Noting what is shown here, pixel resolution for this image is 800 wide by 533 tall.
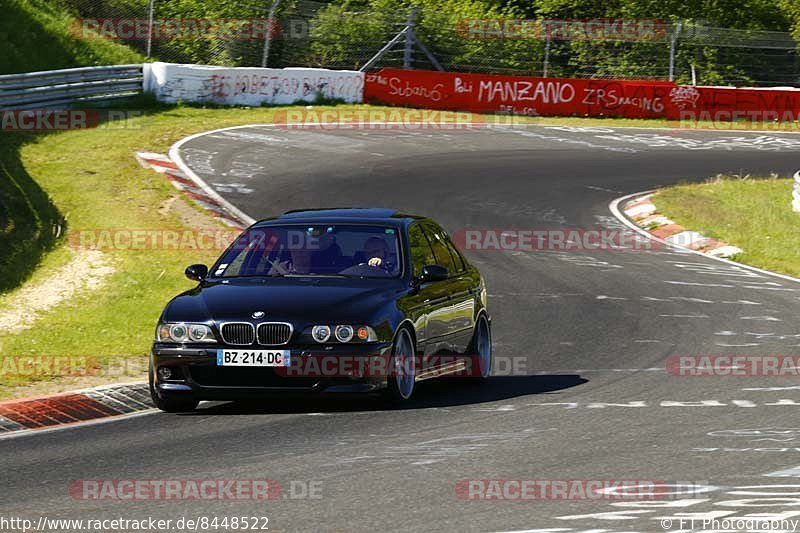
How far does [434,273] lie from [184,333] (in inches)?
77.8

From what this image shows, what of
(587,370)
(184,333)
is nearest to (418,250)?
(587,370)

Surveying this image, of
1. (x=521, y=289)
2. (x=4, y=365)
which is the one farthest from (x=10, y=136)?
(x=4, y=365)

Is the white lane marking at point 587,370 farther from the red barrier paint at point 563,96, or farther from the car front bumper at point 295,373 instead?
the red barrier paint at point 563,96

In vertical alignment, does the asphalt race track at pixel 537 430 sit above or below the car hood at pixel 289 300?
below

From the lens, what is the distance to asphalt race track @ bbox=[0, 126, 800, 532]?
6734 mm

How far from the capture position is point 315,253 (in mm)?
10898

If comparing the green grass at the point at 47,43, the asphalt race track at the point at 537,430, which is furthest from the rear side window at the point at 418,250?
the green grass at the point at 47,43

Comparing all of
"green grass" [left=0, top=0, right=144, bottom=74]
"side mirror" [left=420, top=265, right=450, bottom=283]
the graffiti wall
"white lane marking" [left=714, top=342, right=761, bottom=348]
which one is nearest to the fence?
"green grass" [left=0, top=0, right=144, bottom=74]

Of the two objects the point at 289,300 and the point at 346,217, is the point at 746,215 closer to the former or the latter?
the point at 346,217

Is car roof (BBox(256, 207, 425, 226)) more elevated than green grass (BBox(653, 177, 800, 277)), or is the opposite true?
car roof (BBox(256, 207, 425, 226))

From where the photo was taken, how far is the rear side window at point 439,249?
460 inches

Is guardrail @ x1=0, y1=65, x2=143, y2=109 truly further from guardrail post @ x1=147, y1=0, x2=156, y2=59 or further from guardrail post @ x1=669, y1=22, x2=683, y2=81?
guardrail post @ x1=669, y1=22, x2=683, y2=81

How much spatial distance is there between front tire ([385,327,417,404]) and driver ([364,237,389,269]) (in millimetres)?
777

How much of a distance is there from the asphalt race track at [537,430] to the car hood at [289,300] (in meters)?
0.71
